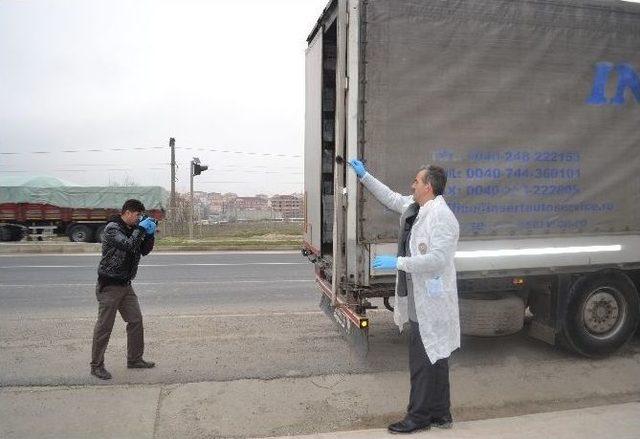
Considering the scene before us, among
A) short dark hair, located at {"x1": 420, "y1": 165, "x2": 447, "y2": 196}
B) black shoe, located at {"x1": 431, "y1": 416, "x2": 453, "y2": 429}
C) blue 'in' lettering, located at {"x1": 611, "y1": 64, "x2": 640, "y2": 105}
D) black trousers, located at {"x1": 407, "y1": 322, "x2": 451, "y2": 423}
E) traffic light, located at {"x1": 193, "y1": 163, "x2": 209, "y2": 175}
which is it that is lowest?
black shoe, located at {"x1": 431, "y1": 416, "x2": 453, "y2": 429}

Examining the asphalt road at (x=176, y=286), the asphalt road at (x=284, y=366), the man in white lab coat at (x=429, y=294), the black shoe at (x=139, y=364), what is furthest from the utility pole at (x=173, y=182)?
the man in white lab coat at (x=429, y=294)

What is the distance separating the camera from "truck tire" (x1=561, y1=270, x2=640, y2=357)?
5250mm

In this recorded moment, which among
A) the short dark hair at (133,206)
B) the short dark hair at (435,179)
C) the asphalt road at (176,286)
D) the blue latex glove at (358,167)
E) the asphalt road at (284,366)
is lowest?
the asphalt road at (176,286)

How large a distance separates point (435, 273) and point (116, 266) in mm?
2946

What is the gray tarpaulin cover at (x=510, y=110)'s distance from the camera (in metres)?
4.44

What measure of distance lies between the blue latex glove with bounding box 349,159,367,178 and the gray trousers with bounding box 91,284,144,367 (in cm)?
245

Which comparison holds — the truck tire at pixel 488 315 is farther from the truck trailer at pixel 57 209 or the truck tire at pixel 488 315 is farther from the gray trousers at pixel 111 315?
the truck trailer at pixel 57 209

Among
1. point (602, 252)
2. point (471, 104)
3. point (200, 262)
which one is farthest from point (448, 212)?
point (200, 262)

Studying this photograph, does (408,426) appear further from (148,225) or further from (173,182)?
(173,182)

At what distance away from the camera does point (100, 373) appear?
16.1ft

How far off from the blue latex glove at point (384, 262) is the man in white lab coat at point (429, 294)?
526mm

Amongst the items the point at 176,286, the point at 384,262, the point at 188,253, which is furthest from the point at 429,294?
the point at 188,253

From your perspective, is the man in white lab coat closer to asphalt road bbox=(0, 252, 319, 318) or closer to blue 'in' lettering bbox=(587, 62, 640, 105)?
blue 'in' lettering bbox=(587, 62, 640, 105)

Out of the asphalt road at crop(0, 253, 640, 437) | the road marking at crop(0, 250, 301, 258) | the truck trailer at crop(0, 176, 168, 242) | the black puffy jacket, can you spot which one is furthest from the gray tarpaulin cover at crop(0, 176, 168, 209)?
the black puffy jacket
